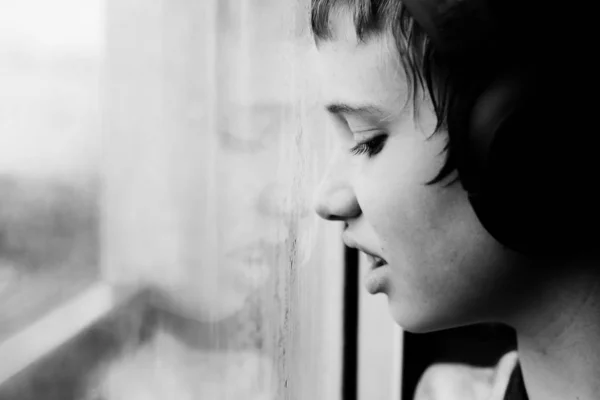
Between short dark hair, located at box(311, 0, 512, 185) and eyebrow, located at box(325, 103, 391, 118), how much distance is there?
0.03 metres

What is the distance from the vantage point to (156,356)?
687mm

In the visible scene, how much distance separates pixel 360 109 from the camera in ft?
1.78

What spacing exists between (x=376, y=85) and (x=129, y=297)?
313 millimetres

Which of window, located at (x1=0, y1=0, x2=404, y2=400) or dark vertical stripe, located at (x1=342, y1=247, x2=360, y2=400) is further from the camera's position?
dark vertical stripe, located at (x1=342, y1=247, x2=360, y2=400)

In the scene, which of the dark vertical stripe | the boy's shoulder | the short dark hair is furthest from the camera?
the dark vertical stripe

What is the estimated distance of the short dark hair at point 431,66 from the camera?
0.46 m

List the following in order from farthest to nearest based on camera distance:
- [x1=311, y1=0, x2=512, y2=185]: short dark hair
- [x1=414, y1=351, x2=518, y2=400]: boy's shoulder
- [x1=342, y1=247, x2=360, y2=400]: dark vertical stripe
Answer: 1. [x1=342, y1=247, x2=360, y2=400]: dark vertical stripe
2. [x1=414, y1=351, x2=518, y2=400]: boy's shoulder
3. [x1=311, y1=0, x2=512, y2=185]: short dark hair

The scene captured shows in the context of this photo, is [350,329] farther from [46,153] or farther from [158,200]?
[46,153]

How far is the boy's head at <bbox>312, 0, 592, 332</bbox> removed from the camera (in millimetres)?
516

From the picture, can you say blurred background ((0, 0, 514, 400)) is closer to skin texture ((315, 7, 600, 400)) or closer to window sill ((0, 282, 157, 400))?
window sill ((0, 282, 157, 400))

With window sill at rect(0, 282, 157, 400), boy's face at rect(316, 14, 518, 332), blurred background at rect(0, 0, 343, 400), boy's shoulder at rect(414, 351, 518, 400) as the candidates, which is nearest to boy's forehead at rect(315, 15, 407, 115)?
boy's face at rect(316, 14, 518, 332)

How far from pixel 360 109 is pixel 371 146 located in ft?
0.13

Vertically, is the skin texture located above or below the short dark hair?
below

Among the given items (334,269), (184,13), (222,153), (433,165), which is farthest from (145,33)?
(334,269)
